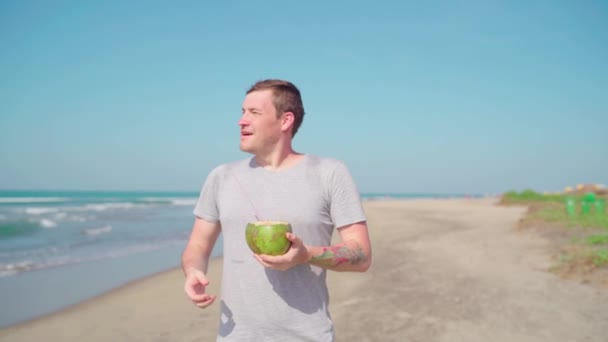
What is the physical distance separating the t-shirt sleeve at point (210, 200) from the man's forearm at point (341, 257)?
76 cm

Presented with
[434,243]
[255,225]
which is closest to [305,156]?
[255,225]

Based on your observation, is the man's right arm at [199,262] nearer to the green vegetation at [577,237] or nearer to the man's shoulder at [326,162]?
the man's shoulder at [326,162]

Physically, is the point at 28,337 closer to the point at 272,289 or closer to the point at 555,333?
the point at 272,289

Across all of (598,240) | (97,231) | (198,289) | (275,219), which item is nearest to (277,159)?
(275,219)

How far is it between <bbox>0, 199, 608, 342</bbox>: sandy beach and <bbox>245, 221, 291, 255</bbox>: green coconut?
385 centimetres

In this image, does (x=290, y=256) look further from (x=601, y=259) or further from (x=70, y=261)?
(x=70, y=261)

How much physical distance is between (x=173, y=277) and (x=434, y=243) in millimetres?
7594

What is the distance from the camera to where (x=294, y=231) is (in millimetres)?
2152

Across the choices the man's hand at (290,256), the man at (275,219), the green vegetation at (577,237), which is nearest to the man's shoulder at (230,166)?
the man at (275,219)

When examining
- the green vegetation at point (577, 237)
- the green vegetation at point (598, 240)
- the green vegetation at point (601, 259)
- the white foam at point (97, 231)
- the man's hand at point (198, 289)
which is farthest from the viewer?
the white foam at point (97, 231)

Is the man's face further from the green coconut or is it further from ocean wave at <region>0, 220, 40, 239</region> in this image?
ocean wave at <region>0, 220, 40, 239</region>

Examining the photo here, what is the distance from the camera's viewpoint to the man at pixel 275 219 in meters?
2.08

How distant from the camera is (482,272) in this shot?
26.8 feet

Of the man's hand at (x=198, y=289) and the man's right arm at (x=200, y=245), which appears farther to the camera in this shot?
the man's right arm at (x=200, y=245)
